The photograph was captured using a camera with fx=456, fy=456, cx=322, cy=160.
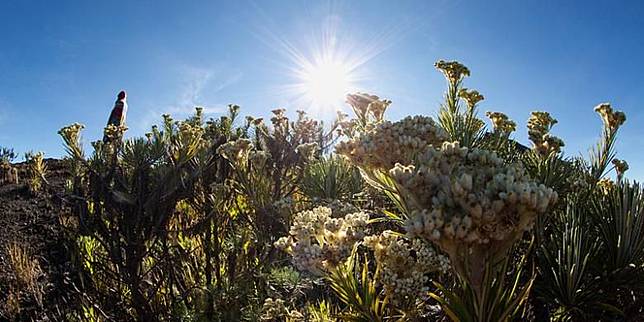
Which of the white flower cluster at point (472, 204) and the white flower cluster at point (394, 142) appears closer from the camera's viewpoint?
the white flower cluster at point (472, 204)

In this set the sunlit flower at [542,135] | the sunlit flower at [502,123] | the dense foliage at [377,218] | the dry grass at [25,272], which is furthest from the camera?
the dry grass at [25,272]

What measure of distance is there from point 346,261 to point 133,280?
2.32 metres

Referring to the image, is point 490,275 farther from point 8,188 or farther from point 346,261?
point 8,188

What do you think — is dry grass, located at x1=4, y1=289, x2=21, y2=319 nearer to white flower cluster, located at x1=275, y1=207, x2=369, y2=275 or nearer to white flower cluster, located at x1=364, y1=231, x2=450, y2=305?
white flower cluster, located at x1=275, y1=207, x2=369, y2=275

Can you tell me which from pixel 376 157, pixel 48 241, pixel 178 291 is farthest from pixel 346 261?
pixel 48 241

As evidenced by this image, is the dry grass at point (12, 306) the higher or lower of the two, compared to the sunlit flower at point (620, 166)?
lower

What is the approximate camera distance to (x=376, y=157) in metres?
1.46

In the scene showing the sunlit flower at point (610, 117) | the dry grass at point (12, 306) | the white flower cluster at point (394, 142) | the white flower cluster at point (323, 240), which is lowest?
the dry grass at point (12, 306)

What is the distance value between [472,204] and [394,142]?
0.41 m

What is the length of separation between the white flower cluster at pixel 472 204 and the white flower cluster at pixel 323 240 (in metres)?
0.34

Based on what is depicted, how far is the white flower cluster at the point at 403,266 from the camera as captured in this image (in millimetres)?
1474

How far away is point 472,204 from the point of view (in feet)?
3.51

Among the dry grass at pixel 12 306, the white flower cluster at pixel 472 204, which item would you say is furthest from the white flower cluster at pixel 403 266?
the dry grass at pixel 12 306

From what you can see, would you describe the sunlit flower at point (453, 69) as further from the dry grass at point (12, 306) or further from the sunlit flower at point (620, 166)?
the dry grass at point (12, 306)
